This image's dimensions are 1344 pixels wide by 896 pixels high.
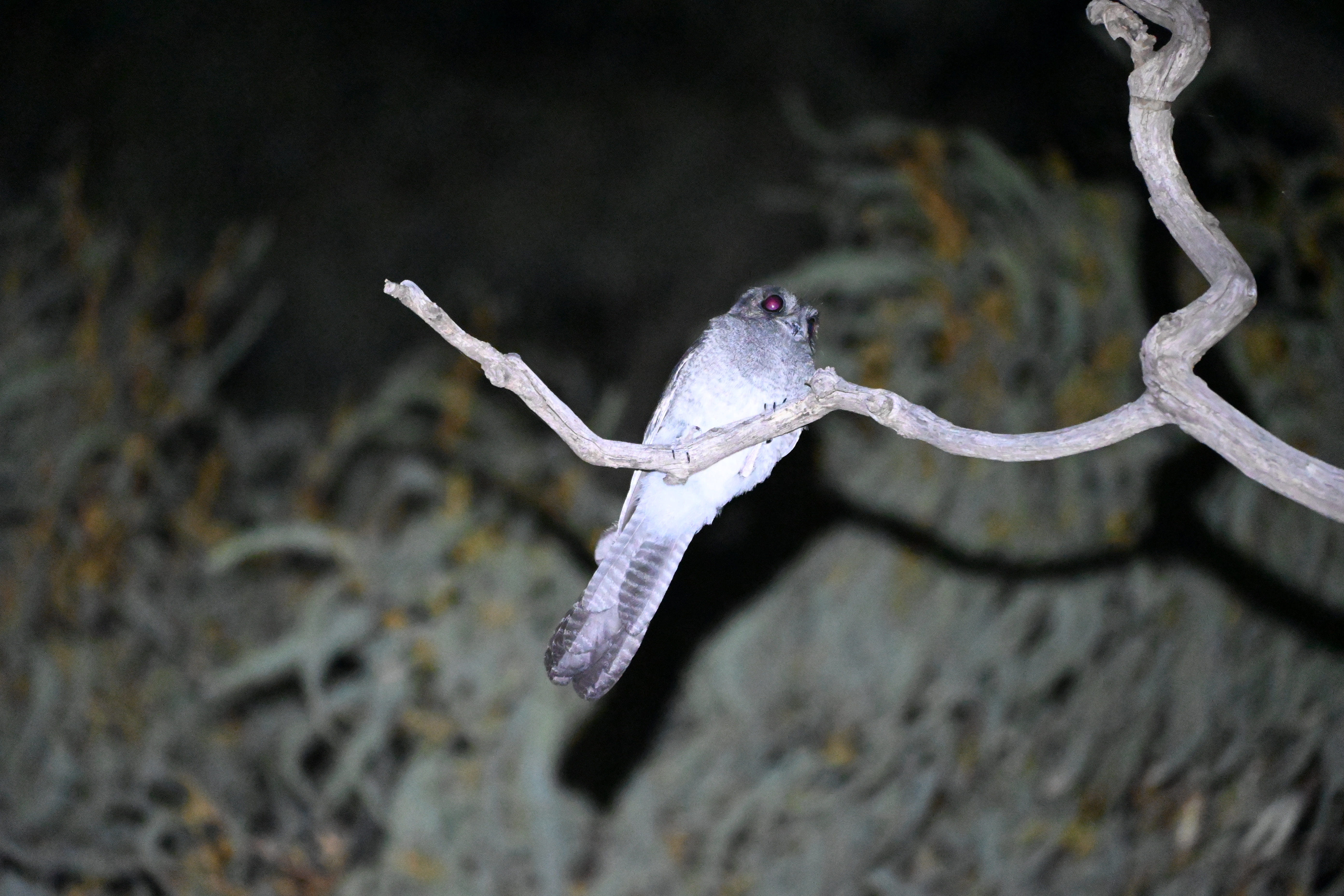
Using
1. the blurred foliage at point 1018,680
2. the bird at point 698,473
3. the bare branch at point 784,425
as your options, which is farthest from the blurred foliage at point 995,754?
the bare branch at point 784,425

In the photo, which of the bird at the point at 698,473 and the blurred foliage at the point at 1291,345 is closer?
the bird at the point at 698,473

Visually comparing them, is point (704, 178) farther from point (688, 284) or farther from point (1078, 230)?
point (1078, 230)

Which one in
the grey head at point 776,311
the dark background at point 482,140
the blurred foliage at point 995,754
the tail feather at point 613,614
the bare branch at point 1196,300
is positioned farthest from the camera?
the dark background at point 482,140

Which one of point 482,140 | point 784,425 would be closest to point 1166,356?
point 784,425

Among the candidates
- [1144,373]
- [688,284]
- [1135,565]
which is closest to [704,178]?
[688,284]

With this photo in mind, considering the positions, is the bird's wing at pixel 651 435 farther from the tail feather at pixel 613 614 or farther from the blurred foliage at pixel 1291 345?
the blurred foliage at pixel 1291 345

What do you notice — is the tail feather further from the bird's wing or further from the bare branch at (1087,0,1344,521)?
the bare branch at (1087,0,1344,521)
